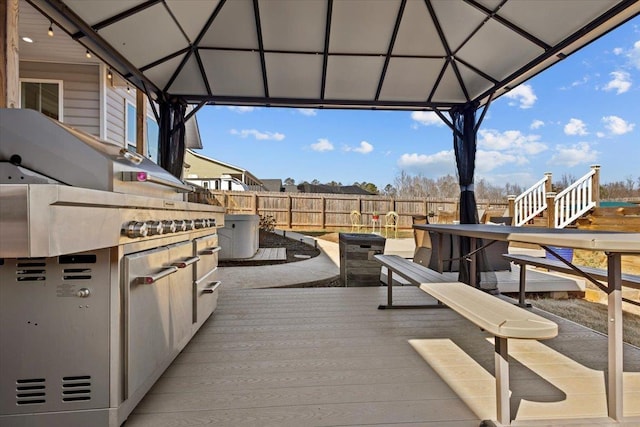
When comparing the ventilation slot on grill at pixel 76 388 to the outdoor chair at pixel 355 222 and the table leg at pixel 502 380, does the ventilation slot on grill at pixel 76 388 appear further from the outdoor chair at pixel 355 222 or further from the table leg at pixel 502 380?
the outdoor chair at pixel 355 222

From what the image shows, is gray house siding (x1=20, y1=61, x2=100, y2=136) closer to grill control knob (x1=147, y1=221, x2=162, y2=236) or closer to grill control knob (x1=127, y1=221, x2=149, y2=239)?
grill control knob (x1=147, y1=221, x2=162, y2=236)

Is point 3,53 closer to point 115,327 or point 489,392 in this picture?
point 115,327

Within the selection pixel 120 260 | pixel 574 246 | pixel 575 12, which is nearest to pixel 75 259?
pixel 120 260

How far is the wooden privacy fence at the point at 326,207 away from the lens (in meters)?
13.6

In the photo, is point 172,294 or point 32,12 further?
point 32,12

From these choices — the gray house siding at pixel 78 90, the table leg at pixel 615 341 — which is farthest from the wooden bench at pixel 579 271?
the gray house siding at pixel 78 90

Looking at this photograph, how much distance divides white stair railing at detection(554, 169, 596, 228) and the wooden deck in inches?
220

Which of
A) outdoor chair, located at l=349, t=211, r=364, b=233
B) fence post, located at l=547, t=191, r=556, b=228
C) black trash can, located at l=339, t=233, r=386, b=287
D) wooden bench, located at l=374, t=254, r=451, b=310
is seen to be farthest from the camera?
outdoor chair, located at l=349, t=211, r=364, b=233

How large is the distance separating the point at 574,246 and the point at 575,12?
237cm

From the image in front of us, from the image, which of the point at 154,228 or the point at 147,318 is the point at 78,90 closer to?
the point at 154,228

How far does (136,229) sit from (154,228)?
164 mm

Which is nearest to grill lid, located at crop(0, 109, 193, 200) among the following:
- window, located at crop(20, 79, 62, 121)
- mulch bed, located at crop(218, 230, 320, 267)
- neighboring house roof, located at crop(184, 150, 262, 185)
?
mulch bed, located at crop(218, 230, 320, 267)

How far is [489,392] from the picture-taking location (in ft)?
5.47

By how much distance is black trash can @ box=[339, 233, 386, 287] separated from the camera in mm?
4020
